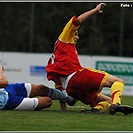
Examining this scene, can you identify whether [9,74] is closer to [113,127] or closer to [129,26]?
[129,26]

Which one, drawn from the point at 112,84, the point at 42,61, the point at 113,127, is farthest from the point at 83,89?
the point at 42,61

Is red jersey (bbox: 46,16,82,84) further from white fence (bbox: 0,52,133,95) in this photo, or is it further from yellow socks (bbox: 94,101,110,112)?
white fence (bbox: 0,52,133,95)

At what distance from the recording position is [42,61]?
1741 cm

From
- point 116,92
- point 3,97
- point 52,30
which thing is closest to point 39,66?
point 52,30

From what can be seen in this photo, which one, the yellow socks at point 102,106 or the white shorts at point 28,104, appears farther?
the yellow socks at point 102,106

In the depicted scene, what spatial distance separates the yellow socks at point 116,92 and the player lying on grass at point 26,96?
3.08 ft

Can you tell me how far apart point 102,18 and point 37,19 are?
2.18 metres

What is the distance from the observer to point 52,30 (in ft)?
59.7

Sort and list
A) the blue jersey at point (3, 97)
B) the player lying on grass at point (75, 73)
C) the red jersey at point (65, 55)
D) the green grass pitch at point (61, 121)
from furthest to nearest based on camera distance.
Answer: the red jersey at point (65, 55), the player lying on grass at point (75, 73), the blue jersey at point (3, 97), the green grass pitch at point (61, 121)

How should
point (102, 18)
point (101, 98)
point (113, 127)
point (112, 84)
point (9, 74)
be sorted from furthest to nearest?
point (102, 18) → point (9, 74) → point (101, 98) → point (112, 84) → point (113, 127)

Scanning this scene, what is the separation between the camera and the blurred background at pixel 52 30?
58.9ft

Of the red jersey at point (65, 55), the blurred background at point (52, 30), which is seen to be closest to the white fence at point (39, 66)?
the blurred background at point (52, 30)

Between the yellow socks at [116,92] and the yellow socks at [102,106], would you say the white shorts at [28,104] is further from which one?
the yellow socks at [116,92]

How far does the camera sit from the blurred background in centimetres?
1795
